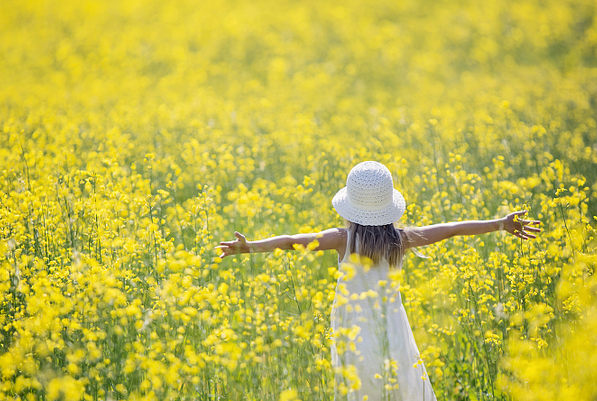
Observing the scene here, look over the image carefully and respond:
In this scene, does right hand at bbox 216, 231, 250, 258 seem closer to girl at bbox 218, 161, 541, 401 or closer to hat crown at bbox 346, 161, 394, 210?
girl at bbox 218, 161, 541, 401

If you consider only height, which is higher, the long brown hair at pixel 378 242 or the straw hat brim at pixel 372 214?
the straw hat brim at pixel 372 214

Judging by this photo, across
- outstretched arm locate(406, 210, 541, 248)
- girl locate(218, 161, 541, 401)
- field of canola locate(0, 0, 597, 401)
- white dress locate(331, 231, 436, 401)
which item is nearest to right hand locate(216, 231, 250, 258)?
girl locate(218, 161, 541, 401)

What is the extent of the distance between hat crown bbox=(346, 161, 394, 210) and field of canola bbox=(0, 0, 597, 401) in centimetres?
44

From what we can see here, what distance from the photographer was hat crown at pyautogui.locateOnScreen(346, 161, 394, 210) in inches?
101

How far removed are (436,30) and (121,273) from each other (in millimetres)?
17708

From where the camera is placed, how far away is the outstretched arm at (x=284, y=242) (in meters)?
2.59

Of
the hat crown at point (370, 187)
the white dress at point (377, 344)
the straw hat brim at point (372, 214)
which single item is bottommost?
the white dress at point (377, 344)

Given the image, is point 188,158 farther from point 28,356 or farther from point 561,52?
point 561,52

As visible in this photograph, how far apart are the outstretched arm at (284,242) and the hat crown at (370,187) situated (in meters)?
0.22

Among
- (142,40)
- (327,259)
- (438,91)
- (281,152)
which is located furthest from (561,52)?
(327,259)

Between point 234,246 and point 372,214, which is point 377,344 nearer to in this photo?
point 372,214

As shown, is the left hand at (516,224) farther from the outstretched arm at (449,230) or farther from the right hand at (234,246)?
the right hand at (234,246)

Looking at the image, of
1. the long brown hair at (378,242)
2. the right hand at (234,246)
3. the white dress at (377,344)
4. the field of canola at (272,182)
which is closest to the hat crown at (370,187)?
the long brown hair at (378,242)

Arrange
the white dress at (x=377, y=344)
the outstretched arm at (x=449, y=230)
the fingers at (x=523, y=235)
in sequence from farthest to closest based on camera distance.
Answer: the fingers at (x=523, y=235) < the outstretched arm at (x=449, y=230) < the white dress at (x=377, y=344)
